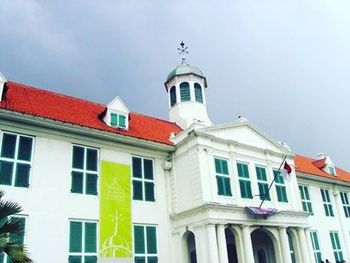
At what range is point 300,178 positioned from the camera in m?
25.5

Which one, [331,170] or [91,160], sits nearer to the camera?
[91,160]

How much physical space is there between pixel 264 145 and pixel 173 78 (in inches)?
334

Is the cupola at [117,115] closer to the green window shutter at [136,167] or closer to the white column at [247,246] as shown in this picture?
the green window shutter at [136,167]

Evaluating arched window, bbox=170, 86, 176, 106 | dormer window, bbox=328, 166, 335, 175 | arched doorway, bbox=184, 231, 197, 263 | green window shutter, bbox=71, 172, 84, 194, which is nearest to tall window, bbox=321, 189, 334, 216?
dormer window, bbox=328, 166, 335, 175

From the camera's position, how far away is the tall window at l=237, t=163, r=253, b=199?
19031 millimetres

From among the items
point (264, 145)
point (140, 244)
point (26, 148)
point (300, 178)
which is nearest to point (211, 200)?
point (140, 244)

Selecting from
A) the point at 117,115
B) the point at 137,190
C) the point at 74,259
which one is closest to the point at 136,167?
the point at 137,190

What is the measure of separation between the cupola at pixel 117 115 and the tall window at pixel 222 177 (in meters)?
5.20

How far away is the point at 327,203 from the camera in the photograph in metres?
27.1

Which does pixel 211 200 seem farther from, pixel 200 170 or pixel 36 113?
pixel 36 113

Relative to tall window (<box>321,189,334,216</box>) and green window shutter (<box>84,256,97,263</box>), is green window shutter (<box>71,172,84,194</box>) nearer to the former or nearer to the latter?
green window shutter (<box>84,256,97,263</box>)

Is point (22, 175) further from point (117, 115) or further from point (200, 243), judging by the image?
point (200, 243)

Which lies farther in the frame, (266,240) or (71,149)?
(266,240)

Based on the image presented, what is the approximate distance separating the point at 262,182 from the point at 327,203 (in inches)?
386
